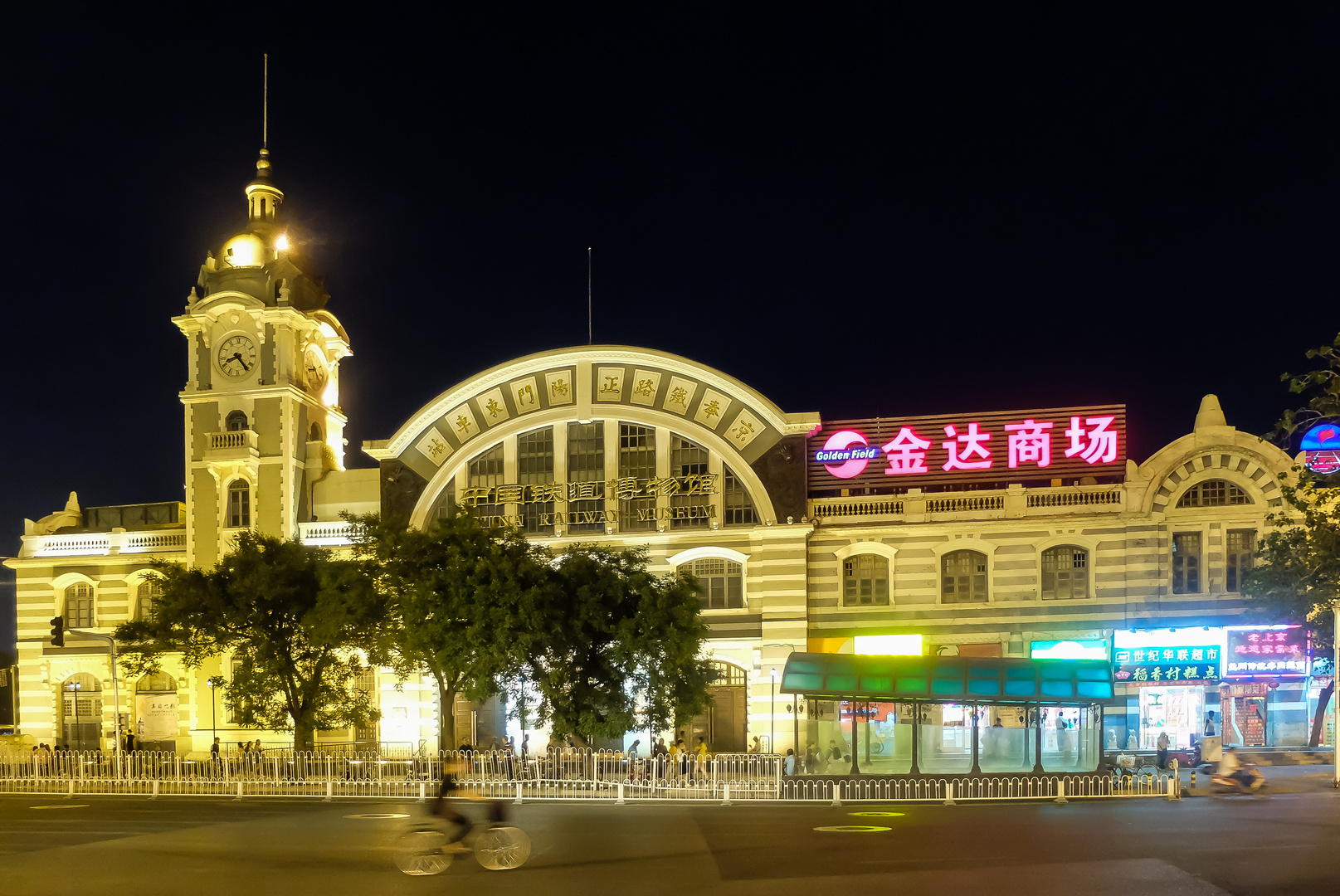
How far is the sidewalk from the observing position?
26.7 m

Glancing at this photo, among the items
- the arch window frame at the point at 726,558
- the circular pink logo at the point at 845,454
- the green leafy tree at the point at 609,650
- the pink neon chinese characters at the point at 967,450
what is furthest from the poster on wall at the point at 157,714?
the pink neon chinese characters at the point at 967,450

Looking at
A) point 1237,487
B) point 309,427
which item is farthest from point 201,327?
point 1237,487

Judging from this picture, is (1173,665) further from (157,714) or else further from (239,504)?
(157,714)

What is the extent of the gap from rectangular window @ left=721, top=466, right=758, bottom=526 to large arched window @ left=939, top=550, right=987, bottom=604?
6297 mm

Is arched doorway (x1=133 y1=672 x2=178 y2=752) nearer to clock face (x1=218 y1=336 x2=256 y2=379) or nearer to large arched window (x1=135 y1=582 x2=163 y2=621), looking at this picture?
large arched window (x1=135 y1=582 x2=163 y2=621)

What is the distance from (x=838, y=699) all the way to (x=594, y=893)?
50.6 feet

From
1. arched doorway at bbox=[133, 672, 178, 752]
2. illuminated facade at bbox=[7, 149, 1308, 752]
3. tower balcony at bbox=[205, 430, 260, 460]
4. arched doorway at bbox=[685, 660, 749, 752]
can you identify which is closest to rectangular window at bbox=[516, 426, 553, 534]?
illuminated facade at bbox=[7, 149, 1308, 752]

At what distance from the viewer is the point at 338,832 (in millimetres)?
21359

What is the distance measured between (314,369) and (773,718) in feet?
72.2

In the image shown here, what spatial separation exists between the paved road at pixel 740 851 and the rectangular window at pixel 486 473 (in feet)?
51.9

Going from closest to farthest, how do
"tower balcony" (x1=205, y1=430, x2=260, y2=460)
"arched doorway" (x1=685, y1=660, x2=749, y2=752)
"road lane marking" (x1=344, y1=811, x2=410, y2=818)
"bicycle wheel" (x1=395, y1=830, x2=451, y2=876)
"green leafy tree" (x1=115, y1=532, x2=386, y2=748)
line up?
"bicycle wheel" (x1=395, y1=830, x2=451, y2=876), "road lane marking" (x1=344, y1=811, x2=410, y2=818), "green leafy tree" (x1=115, y1=532, x2=386, y2=748), "arched doorway" (x1=685, y1=660, x2=749, y2=752), "tower balcony" (x1=205, y1=430, x2=260, y2=460)

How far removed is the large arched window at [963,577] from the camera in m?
38.4

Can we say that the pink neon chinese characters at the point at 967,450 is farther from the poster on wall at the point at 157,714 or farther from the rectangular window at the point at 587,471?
the poster on wall at the point at 157,714

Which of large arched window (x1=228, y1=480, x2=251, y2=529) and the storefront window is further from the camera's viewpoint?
large arched window (x1=228, y1=480, x2=251, y2=529)
